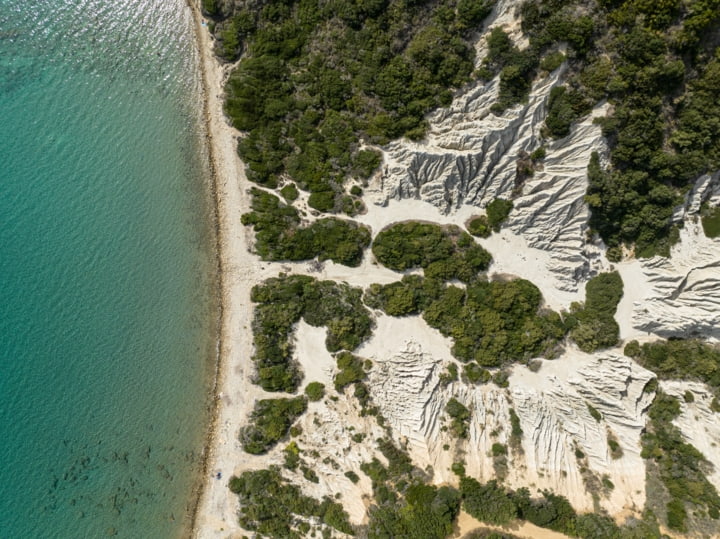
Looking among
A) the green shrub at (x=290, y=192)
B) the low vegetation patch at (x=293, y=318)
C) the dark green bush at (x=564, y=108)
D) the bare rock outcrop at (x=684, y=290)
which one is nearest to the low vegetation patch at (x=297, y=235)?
the green shrub at (x=290, y=192)

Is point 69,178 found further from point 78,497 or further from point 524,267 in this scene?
point 524,267

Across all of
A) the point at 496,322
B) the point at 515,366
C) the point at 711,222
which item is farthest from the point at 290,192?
the point at 711,222

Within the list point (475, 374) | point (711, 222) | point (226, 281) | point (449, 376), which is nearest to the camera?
point (711, 222)

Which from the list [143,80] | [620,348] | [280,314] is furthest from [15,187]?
[620,348]

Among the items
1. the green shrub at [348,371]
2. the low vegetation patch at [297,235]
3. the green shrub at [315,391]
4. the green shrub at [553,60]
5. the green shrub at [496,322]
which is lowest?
the green shrub at [315,391]

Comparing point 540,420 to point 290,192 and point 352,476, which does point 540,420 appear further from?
point 290,192

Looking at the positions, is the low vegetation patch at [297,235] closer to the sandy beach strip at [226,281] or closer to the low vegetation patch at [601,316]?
the sandy beach strip at [226,281]
